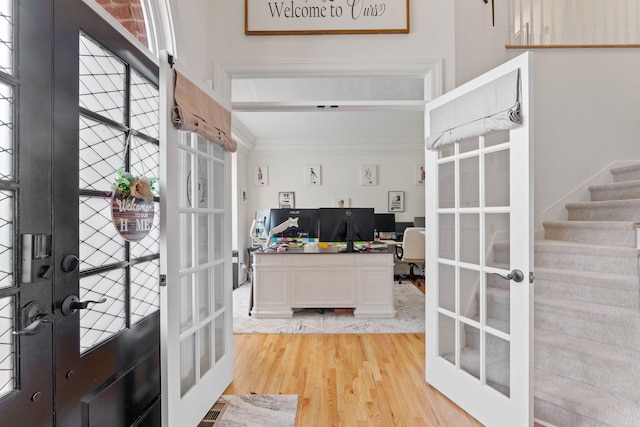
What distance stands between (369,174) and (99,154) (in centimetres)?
584

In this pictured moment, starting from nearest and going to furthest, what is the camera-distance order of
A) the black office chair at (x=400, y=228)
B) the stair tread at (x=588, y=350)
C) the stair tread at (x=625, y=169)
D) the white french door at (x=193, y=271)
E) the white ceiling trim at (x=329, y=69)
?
the white french door at (x=193, y=271) < the stair tread at (x=588, y=350) < the white ceiling trim at (x=329, y=69) < the stair tread at (x=625, y=169) < the black office chair at (x=400, y=228)

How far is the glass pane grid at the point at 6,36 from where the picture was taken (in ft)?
2.81

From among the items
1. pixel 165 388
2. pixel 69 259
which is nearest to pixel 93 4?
pixel 69 259

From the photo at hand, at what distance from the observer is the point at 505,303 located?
1.71 m

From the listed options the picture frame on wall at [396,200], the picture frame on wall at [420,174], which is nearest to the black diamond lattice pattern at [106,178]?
the picture frame on wall at [396,200]

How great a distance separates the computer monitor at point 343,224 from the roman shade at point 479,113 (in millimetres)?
1938

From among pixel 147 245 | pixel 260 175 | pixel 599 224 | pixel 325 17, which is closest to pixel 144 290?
pixel 147 245

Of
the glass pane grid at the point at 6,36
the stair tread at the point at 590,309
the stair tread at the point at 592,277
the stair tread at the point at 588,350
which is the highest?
the glass pane grid at the point at 6,36

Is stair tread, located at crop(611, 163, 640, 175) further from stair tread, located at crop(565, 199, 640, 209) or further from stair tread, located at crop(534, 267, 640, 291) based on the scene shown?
stair tread, located at crop(534, 267, 640, 291)

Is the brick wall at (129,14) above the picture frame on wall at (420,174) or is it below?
above

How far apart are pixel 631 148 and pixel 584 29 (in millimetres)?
1270

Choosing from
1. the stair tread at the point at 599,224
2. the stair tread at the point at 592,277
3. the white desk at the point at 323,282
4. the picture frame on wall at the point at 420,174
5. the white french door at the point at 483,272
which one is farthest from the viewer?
the picture frame on wall at the point at 420,174

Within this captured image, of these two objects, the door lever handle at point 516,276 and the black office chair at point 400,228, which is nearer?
the door lever handle at point 516,276

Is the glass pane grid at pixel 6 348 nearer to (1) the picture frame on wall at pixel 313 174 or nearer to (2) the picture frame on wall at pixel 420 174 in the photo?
(1) the picture frame on wall at pixel 313 174
